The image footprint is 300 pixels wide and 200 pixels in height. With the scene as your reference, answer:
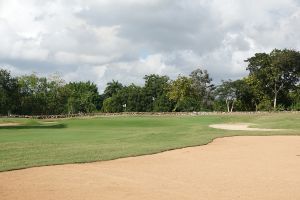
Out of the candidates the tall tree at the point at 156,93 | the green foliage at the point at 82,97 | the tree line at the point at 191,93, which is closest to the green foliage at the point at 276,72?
the tree line at the point at 191,93

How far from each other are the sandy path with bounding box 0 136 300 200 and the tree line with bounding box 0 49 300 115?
58.9 meters

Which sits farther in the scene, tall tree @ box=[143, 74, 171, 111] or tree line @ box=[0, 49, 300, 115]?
tall tree @ box=[143, 74, 171, 111]

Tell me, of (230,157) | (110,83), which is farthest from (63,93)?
(230,157)

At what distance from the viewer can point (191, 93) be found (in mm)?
81500

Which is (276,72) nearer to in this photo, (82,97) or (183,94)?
(183,94)

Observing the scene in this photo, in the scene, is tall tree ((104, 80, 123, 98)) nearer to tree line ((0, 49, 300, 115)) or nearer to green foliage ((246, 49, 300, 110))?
tree line ((0, 49, 300, 115))

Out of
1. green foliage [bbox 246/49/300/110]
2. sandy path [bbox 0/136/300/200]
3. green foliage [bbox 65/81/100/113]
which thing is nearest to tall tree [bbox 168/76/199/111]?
green foliage [bbox 246/49/300/110]

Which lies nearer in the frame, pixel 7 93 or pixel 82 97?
pixel 7 93

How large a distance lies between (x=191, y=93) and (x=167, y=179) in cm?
6984

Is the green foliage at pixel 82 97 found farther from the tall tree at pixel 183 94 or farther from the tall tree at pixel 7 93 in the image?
the tall tree at pixel 183 94

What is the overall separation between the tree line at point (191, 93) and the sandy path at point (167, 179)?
58863mm

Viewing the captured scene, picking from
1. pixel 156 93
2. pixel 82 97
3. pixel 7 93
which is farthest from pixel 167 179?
pixel 82 97

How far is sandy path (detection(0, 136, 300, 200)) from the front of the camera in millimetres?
10094

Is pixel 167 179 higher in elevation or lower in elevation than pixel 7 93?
lower
